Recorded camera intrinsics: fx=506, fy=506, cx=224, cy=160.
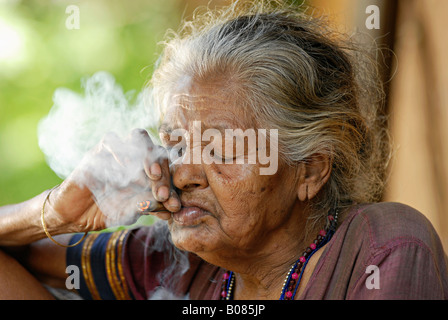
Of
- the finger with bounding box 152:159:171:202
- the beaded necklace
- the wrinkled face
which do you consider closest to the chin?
the wrinkled face

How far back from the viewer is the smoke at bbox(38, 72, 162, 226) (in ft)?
7.23

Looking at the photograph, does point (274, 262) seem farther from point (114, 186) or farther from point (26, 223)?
point (26, 223)

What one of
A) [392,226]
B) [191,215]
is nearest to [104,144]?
[191,215]

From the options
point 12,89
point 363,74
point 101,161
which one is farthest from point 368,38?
point 12,89

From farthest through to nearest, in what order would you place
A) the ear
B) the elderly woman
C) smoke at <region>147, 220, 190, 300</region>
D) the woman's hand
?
smoke at <region>147, 220, 190, 300</region>
the ear
the woman's hand
the elderly woman

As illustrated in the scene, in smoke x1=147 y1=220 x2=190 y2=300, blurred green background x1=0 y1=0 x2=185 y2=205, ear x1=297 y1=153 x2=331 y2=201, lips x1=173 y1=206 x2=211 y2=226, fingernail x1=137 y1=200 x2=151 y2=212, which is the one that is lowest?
smoke x1=147 y1=220 x2=190 y2=300

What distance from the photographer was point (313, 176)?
2260 millimetres

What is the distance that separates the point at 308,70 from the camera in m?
2.18

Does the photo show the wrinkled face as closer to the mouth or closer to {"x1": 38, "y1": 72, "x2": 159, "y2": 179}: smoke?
the mouth

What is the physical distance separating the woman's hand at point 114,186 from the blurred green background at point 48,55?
3035 mm

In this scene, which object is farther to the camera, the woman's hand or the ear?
the ear

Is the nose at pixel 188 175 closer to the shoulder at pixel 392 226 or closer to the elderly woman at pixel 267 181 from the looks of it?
the elderly woman at pixel 267 181

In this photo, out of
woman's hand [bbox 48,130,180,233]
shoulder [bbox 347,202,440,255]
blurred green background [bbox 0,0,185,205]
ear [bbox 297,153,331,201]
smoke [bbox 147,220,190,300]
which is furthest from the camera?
blurred green background [bbox 0,0,185,205]

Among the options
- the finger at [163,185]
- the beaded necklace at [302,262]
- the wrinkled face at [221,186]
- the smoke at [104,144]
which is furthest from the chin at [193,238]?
the beaded necklace at [302,262]
